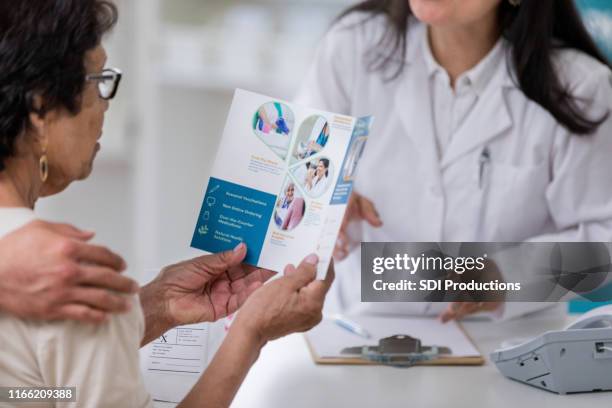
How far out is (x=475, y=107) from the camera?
1.56m

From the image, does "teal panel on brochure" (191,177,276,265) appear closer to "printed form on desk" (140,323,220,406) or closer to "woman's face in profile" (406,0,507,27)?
"printed form on desk" (140,323,220,406)

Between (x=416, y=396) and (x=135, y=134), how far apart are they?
2.10 m

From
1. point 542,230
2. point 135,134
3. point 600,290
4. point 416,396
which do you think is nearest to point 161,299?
point 416,396

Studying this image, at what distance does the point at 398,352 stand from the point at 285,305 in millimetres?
287

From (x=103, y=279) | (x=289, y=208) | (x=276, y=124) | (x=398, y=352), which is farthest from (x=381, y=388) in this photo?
(x=103, y=279)

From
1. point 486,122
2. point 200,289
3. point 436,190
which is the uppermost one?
point 486,122

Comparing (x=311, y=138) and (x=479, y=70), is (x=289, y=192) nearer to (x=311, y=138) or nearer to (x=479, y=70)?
(x=311, y=138)

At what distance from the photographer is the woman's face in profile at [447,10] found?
1417 mm

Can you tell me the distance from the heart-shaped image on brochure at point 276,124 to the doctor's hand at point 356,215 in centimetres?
43

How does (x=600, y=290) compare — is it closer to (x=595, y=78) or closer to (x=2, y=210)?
(x=595, y=78)

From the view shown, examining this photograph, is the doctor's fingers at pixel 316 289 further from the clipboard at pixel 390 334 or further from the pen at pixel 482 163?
the pen at pixel 482 163

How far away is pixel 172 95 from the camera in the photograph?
3.04 m

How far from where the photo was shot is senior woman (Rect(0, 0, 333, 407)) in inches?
32.8

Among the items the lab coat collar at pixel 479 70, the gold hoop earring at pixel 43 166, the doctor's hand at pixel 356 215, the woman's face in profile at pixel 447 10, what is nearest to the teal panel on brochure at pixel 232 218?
the gold hoop earring at pixel 43 166
